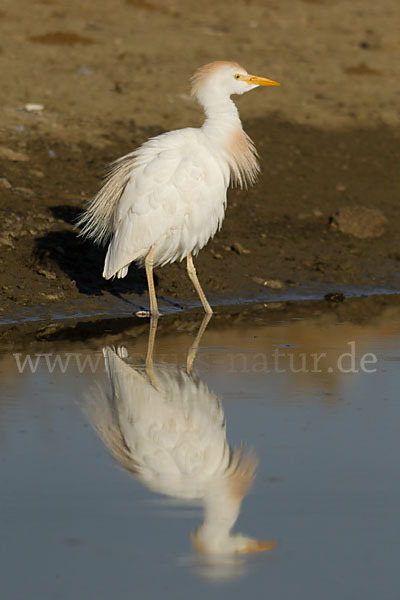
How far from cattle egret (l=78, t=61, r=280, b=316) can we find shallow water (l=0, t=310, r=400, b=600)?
53.1 inches

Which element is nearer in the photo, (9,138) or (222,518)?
(222,518)

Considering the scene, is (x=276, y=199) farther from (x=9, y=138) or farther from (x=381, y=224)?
(x=9, y=138)

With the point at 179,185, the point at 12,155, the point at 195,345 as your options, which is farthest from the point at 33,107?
the point at 195,345

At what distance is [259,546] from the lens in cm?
405

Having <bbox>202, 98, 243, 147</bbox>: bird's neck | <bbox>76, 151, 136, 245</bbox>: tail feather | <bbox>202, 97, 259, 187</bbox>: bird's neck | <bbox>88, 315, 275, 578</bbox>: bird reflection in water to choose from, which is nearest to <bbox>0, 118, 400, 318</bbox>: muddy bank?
<bbox>76, 151, 136, 245</bbox>: tail feather

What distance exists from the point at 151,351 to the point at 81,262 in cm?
255

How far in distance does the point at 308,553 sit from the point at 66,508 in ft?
3.46

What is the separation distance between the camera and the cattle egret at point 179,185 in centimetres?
859

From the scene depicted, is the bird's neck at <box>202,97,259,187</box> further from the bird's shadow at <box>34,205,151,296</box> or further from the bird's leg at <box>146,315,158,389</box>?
the bird's shadow at <box>34,205,151,296</box>

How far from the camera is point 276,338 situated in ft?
26.4

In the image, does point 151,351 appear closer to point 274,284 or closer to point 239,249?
point 274,284

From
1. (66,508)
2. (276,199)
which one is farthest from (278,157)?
(66,508)

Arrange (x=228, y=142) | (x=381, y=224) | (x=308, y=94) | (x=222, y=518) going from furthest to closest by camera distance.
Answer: (x=308, y=94) → (x=381, y=224) → (x=228, y=142) → (x=222, y=518)

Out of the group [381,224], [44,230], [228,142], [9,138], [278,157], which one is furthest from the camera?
[278,157]
